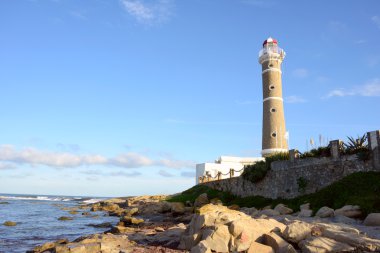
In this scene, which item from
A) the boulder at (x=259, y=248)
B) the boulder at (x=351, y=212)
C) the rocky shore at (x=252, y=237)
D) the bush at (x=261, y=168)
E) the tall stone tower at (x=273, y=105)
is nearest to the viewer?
the rocky shore at (x=252, y=237)

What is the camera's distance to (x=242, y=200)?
2895 cm

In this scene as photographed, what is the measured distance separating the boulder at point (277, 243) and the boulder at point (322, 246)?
15.7 inches

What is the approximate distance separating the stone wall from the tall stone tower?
14.5 meters

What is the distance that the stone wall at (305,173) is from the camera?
20609mm

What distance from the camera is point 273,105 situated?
147ft

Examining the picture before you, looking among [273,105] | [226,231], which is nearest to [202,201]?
[273,105]

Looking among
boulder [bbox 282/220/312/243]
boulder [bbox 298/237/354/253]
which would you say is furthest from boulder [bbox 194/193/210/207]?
boulder [bbox 298/237/354/253]

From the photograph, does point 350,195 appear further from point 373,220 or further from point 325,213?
point 373,220

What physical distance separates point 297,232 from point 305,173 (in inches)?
526

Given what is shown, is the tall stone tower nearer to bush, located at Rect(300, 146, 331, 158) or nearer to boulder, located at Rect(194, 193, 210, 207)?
boulder, located at Rect(194, 193, 210, 207)

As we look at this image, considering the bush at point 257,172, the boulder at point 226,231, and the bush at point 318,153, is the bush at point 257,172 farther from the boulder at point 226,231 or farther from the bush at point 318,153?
the boulder at point 226,231

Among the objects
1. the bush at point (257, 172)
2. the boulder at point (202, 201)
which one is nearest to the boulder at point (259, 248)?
the bush at point (257, 172)

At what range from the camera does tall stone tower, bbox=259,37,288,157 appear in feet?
144

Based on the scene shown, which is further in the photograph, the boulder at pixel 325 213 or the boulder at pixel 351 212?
the boulder at pixel 325 213
